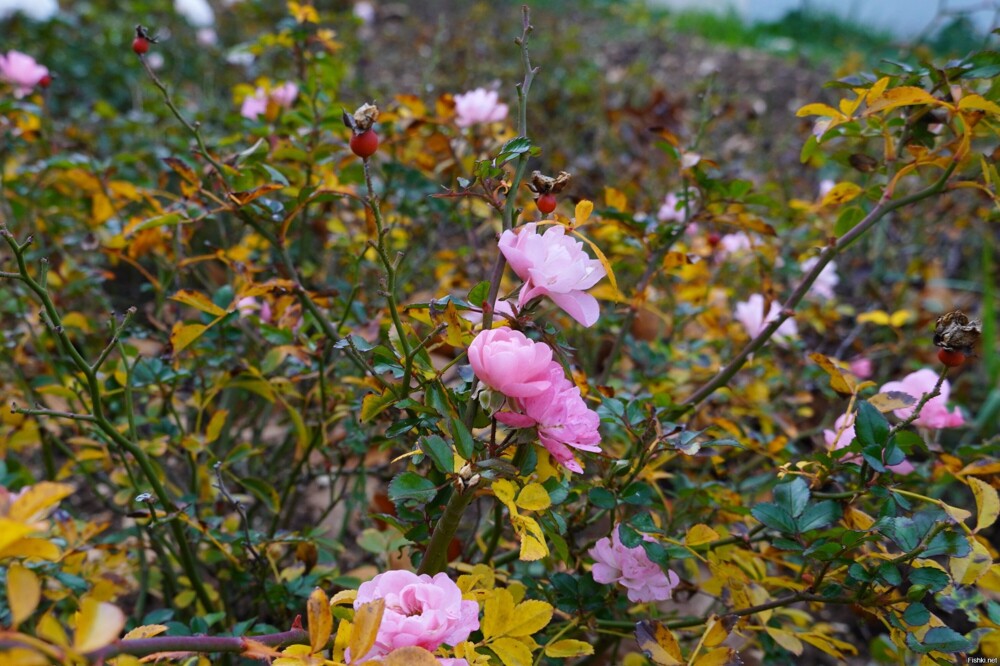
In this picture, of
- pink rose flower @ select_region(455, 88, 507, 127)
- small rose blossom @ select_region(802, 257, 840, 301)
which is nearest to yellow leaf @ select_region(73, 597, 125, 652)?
pink rose flower @ select_region(455, 88, 507, 127)

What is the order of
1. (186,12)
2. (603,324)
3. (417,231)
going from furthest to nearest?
(186,12) → (417,231) → (603,324)

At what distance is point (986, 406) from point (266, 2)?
3.30 meters

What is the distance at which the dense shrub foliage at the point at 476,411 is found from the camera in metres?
0.65

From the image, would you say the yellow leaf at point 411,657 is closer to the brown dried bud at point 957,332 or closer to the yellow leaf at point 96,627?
the yellow leaf at point 96,627

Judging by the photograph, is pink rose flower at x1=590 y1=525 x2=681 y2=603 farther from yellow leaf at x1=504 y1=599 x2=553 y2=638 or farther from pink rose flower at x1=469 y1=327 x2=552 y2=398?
pink rose flower at x1=469 y1=327 x2=552 y2=398

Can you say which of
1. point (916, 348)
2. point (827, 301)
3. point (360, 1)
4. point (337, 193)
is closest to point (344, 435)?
point (337, 193)

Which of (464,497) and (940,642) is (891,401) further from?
(464,497)

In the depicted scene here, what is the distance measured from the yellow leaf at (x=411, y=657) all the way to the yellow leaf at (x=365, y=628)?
18 mm

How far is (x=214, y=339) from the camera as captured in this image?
1.22 metres

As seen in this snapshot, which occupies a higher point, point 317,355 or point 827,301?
point 317,355

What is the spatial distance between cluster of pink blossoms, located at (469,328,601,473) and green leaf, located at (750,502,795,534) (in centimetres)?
23

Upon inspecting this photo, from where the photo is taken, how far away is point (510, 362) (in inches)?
22.9

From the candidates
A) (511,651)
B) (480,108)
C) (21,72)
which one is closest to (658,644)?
(511,651)

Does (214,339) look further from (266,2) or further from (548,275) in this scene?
(266,2)
